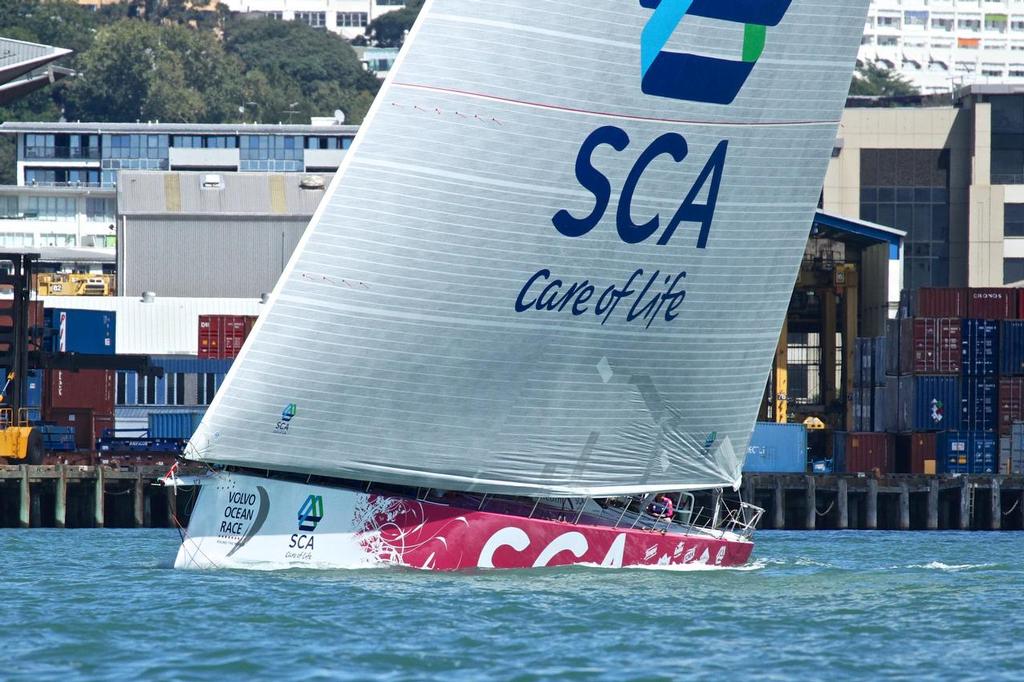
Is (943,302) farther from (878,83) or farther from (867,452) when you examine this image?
(878,83)

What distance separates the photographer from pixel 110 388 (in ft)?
174

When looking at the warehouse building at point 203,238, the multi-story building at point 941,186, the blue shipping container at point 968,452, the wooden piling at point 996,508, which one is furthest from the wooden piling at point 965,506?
the multi-story building at point 941,186

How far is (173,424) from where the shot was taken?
49875mm

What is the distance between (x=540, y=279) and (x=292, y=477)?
3771 millimetres

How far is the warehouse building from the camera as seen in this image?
2598 inches

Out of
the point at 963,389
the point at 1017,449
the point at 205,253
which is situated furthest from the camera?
the point at 205,253

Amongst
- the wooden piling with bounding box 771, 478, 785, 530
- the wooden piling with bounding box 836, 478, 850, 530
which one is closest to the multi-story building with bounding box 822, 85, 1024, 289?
the wooden piling with bounding box 836, 478, 850, 530

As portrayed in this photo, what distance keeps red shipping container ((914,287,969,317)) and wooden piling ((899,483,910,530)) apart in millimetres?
7044

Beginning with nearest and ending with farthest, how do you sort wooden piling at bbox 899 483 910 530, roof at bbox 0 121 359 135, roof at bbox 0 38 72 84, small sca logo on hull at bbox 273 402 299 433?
small sca logo on hull at bbox 273 402 299 433 < wooden piling at bbox 899 483 910 530 < roof at bbox 0 38 72 84 < roof at bbox 0 121 359 135

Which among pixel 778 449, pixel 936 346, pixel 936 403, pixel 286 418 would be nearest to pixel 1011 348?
pixel 936 346

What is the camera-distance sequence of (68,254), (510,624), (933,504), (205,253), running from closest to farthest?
(510,624), (933,504), (205,253), (68,254)

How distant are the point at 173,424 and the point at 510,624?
31.9 m

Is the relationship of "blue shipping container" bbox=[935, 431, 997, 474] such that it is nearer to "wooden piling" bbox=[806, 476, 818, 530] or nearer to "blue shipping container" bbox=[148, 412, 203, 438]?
"wooden piling" bbox=[806, 476, 818, 530]

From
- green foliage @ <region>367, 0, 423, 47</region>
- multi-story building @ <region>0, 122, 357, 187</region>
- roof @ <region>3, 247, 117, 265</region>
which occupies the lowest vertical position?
roof @ <region>3, 247, 117, 265</region>
